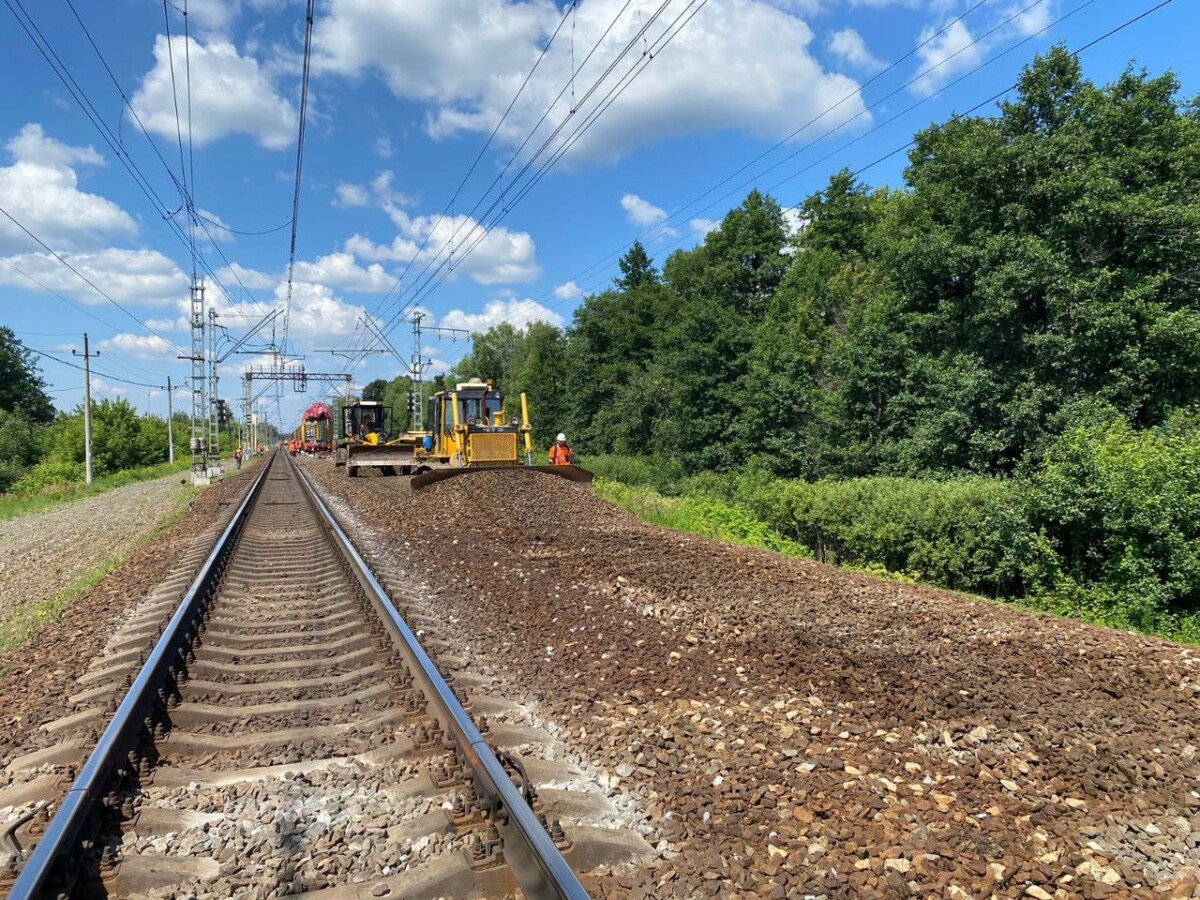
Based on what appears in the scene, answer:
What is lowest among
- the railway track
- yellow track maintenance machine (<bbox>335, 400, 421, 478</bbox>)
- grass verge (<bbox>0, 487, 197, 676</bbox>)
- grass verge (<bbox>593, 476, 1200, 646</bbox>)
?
grass verge (<bbox>593, 476, 1200, 646</bbox>)

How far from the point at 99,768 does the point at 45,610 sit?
6.25 m

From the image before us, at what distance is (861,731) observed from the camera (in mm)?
4383

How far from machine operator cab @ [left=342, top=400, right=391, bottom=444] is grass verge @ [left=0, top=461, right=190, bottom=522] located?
1125cm

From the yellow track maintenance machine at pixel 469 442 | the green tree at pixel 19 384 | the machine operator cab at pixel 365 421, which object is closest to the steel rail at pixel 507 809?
the yellow track maintenance machine at pixel 469 442

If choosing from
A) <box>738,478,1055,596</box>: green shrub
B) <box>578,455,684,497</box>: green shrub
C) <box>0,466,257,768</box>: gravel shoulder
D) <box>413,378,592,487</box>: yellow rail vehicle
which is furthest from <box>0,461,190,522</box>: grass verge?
<box>738,478,1055,596</box>: green shrub

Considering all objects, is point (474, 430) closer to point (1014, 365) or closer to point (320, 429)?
point (1014, 365)

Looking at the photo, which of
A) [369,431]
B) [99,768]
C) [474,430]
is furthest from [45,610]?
[369,431]

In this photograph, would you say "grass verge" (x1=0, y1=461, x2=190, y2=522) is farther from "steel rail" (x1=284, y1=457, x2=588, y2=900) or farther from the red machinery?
"steel rail" (x1=284, y1=457, x2=588, y2=900)

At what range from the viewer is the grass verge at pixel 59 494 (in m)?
26.6

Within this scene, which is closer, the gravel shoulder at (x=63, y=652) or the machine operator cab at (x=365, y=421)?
the gravel shoulder at (x=63, y=652)

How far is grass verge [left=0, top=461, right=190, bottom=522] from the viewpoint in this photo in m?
26.6

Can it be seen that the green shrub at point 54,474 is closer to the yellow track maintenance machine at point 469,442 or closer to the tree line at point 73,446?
the tree line at point 73,446

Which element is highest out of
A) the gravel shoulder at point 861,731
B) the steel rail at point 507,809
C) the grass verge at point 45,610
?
the steel rail at point 507,809

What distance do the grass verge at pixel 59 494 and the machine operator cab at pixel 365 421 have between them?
11.2m
